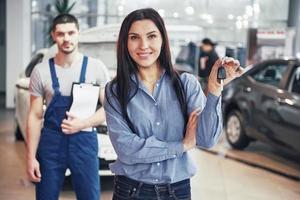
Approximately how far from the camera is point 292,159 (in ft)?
23.0

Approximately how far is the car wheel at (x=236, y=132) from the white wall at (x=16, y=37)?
5.02 meters

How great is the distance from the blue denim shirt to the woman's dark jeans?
0.02 meters

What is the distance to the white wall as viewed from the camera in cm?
1048

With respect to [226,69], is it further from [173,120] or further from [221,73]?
[173,120]

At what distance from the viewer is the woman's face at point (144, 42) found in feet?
6.11

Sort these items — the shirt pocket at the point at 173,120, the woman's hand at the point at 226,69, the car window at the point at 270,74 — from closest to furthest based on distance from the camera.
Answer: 1. the woman's hand at the point at 226,69
2. the shirt pocket at the point at 173,120
3. the car window at the point at 270,74

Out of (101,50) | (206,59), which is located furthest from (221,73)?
(206,59)

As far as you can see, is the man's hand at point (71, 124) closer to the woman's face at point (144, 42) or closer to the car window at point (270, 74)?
the woman's face at point (144, 42)

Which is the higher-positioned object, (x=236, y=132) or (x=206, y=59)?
(x=206, y=59)

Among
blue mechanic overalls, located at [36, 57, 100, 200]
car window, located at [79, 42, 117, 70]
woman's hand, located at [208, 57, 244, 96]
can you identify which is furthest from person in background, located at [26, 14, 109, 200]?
car window, located at [79, 42, 117, 70]

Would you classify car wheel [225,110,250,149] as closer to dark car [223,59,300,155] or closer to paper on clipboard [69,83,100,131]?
dark car [223,59,300,155]

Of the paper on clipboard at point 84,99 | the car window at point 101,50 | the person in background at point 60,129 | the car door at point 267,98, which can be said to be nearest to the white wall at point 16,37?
the car window at point 101,50

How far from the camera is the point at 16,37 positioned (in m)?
10.6

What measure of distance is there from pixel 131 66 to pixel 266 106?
504 cm
